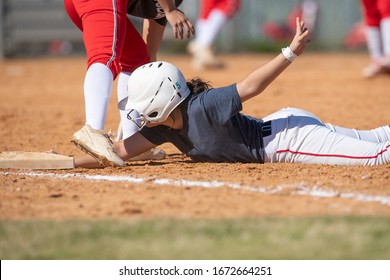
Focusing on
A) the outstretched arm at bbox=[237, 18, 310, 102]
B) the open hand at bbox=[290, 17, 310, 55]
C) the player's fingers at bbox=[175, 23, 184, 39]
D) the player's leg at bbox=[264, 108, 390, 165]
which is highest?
the player's fingers at bbox=[175, 23, 184, 39]

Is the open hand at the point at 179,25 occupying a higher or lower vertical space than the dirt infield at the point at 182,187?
higher

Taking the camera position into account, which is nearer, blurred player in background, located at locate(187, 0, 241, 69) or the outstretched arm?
the outstretched arm

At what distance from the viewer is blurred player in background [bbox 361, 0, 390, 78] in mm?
10523

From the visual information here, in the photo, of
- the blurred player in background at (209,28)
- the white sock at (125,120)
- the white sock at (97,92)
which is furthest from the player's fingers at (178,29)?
the blurred player in background at (209,28)

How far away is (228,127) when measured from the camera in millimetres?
5285

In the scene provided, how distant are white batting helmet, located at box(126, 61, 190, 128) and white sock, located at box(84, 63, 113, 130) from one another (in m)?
0.16

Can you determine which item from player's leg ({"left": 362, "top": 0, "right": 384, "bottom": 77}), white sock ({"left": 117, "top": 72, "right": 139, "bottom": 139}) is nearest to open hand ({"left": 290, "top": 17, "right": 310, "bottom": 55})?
white sock ({"left": 117, "top": 72, "right": 139, "bottom": 139})

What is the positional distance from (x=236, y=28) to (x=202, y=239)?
1832cm

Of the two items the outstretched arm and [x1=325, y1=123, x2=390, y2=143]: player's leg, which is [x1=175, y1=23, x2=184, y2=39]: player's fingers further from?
[x1=325, y1=123, x2=390, y2=143]: player's leg

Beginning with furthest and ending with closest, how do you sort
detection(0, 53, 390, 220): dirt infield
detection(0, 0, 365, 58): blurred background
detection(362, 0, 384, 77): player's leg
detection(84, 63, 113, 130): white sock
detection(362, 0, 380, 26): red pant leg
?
detection(0, 0, 365, 58): blurred background < detection(362, 0, 384, 77): player's leg < detection(362, 0, 380, 26): red pant leg < detection(84, 63, 113, 130): white sock < detection(0, 53, 390, 220): dirt infield

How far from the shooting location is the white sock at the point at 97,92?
5277 mm

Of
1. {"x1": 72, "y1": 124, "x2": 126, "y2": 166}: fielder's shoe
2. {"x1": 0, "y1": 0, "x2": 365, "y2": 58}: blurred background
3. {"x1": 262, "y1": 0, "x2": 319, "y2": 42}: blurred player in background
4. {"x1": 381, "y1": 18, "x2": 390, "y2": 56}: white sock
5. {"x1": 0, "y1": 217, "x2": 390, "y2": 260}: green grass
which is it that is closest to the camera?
{"x1": 0, "y1": 217, "x2": 390, "y2": 260}: green grass

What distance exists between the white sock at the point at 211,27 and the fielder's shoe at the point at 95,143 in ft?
28.0

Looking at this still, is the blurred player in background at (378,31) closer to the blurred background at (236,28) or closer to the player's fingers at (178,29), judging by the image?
the player's fingers at (178,29)
